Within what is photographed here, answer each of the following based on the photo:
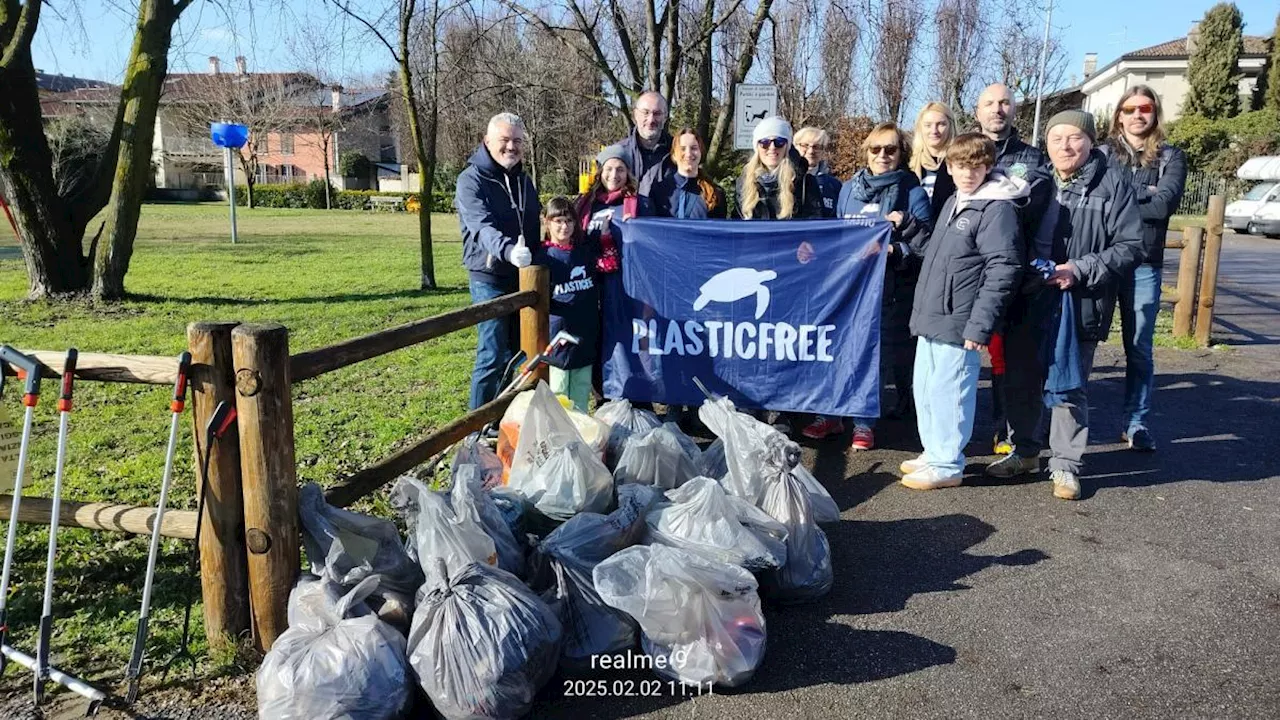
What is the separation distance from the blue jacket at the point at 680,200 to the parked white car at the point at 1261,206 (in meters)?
26.5

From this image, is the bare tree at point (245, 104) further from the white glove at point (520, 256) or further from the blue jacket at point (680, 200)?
the white glove at point (520, 256)

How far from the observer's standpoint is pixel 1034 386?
16.3 ft

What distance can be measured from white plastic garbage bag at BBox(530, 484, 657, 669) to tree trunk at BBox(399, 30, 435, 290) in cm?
954

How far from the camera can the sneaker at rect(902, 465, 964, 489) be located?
4.87 meters

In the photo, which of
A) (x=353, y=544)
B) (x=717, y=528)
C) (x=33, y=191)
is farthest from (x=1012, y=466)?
(x=33, y=191)

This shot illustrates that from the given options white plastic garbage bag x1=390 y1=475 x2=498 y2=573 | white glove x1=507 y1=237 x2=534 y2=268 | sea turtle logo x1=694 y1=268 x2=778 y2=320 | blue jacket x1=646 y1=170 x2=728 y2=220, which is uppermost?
blue jacket x1=646 y1=170 x2=728 y2=220

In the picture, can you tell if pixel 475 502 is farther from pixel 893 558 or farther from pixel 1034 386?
pixel 1034 386

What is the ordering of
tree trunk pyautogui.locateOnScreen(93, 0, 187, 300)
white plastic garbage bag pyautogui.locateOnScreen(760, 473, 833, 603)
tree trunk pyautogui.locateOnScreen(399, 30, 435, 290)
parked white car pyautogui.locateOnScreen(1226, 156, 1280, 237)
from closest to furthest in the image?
white plastic garbage bag pyautogui.locateOnScreen(760, 473, 833, 603) → tree trunk pyautogui.locateOnScreen(93, 0, 187, 300) → tree trunk pyautogui.locateOnScreen(399, 30, 435, 290) → parked white car pyautogui.locateOnScreen(1226, 156, 1280, 237)

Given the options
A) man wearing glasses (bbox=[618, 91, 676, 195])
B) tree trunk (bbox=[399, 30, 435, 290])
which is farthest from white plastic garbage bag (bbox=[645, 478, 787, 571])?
tree trunk (bbox=[399, 30, 435, 290])

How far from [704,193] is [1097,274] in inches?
92.8

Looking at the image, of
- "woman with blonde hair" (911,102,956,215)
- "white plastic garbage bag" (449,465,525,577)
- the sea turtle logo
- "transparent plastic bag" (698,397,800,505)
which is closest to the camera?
"white plastic garbage bag" (449,465,525,577)

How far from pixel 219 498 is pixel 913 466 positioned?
364 cm

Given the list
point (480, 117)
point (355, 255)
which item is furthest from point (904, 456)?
point (480, 117)

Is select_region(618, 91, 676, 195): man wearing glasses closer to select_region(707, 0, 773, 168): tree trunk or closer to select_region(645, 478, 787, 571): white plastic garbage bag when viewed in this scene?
select_region(645, 478, 787, 571): white plastic garbage bag
